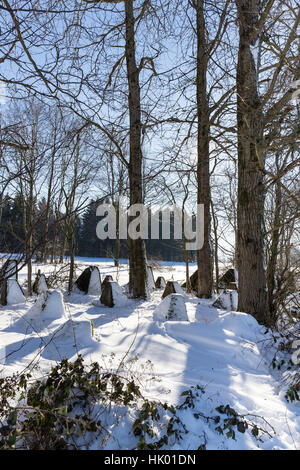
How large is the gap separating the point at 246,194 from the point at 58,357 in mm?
3964

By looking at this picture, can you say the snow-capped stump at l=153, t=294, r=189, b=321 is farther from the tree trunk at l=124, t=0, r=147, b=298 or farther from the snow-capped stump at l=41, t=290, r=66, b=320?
the tree trunk at l=124, t=0, r=147, b=298

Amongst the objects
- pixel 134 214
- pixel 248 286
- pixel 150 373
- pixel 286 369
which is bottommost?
pixel 286 369

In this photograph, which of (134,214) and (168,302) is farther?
(134,214)

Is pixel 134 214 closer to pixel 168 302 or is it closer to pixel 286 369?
pixel 168 302

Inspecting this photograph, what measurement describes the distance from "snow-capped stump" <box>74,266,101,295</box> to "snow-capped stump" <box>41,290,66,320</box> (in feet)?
11.7

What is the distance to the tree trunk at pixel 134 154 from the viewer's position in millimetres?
7473

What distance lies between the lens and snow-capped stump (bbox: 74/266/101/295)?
8805 millimetres

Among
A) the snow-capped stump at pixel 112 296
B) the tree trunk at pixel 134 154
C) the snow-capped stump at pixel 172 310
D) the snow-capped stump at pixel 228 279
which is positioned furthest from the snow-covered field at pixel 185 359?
the snow-capped stump at pixel 228 279

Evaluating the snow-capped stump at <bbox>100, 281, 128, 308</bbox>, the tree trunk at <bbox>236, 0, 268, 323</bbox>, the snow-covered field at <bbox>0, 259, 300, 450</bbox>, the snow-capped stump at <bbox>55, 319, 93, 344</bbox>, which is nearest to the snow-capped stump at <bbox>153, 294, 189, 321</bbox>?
the snow-covered field at <bbox>0, 259, 300, 450</bbox>

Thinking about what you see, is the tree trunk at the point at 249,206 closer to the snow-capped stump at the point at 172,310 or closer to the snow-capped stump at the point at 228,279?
the snow-capped stump at the point at 172,310

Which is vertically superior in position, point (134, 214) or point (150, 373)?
point (134, 214)
